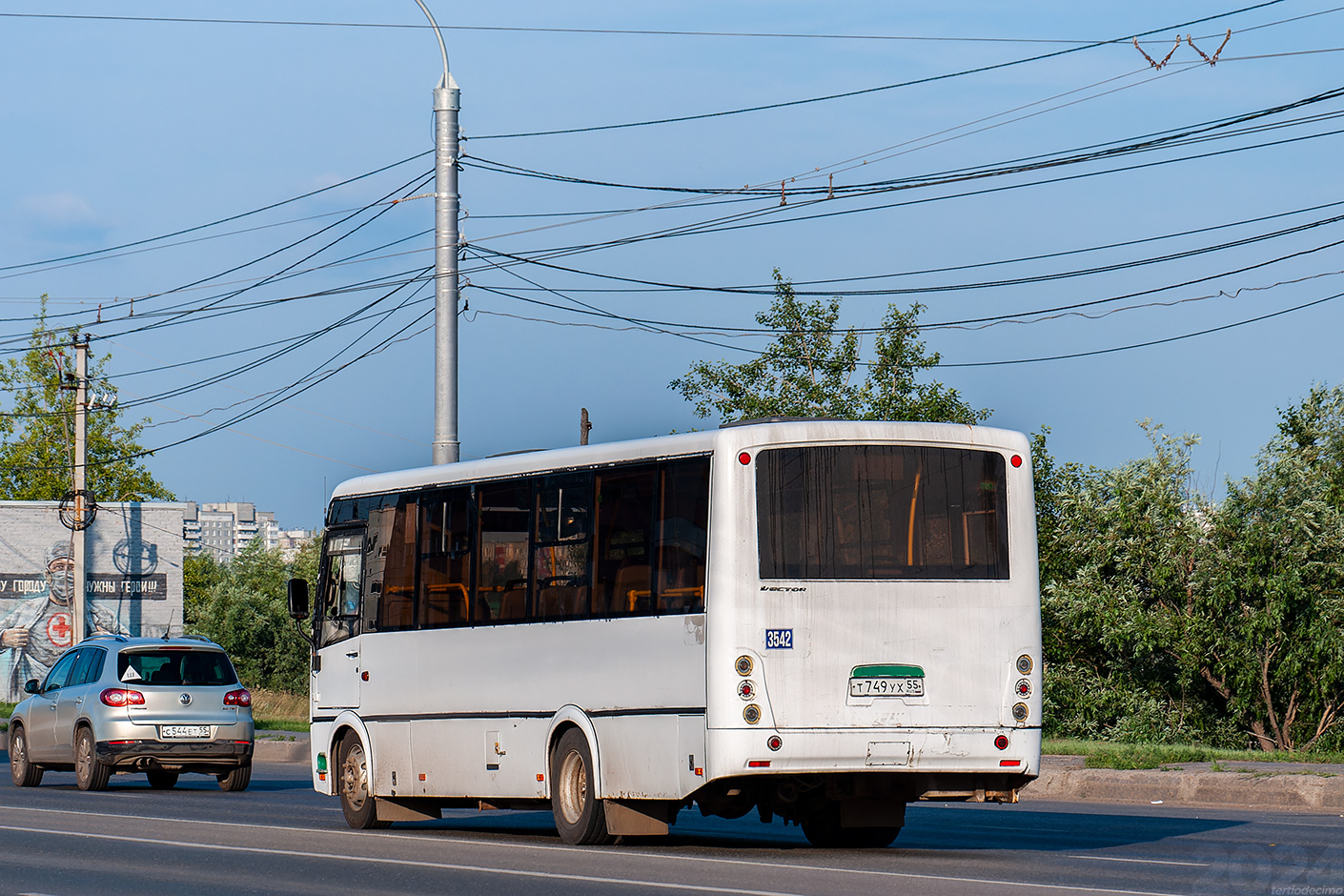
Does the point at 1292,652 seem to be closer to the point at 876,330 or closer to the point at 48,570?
the point at 876,330

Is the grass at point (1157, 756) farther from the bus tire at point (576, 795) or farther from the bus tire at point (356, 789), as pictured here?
the bus tire at point (356, 789)

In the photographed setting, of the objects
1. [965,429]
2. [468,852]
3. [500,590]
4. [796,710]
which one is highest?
[965,429]

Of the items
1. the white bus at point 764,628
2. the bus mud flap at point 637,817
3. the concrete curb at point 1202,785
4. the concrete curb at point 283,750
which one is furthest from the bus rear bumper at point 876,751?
the concrete curb at point 283,750

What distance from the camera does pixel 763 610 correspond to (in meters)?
12.1

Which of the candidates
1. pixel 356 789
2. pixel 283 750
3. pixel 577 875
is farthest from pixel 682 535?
pixel 283 750

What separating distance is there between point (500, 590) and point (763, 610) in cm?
295

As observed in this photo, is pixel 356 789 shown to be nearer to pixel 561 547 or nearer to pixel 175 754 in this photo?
pixel 561 547

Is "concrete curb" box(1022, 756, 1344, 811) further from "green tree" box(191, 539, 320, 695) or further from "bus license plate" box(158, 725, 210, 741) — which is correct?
"green tree" box(191, 539, 320, 695)

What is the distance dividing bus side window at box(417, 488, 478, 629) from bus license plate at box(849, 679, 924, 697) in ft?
11.6

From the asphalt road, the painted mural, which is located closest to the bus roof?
the asphalt road

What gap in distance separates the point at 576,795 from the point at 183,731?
9.12 metres

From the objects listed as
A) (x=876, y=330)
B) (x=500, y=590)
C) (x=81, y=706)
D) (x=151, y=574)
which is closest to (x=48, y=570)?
(x=151, y=574)

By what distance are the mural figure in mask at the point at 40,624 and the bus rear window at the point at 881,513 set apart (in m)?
46.7

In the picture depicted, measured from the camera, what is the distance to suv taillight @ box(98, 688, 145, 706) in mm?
21031
